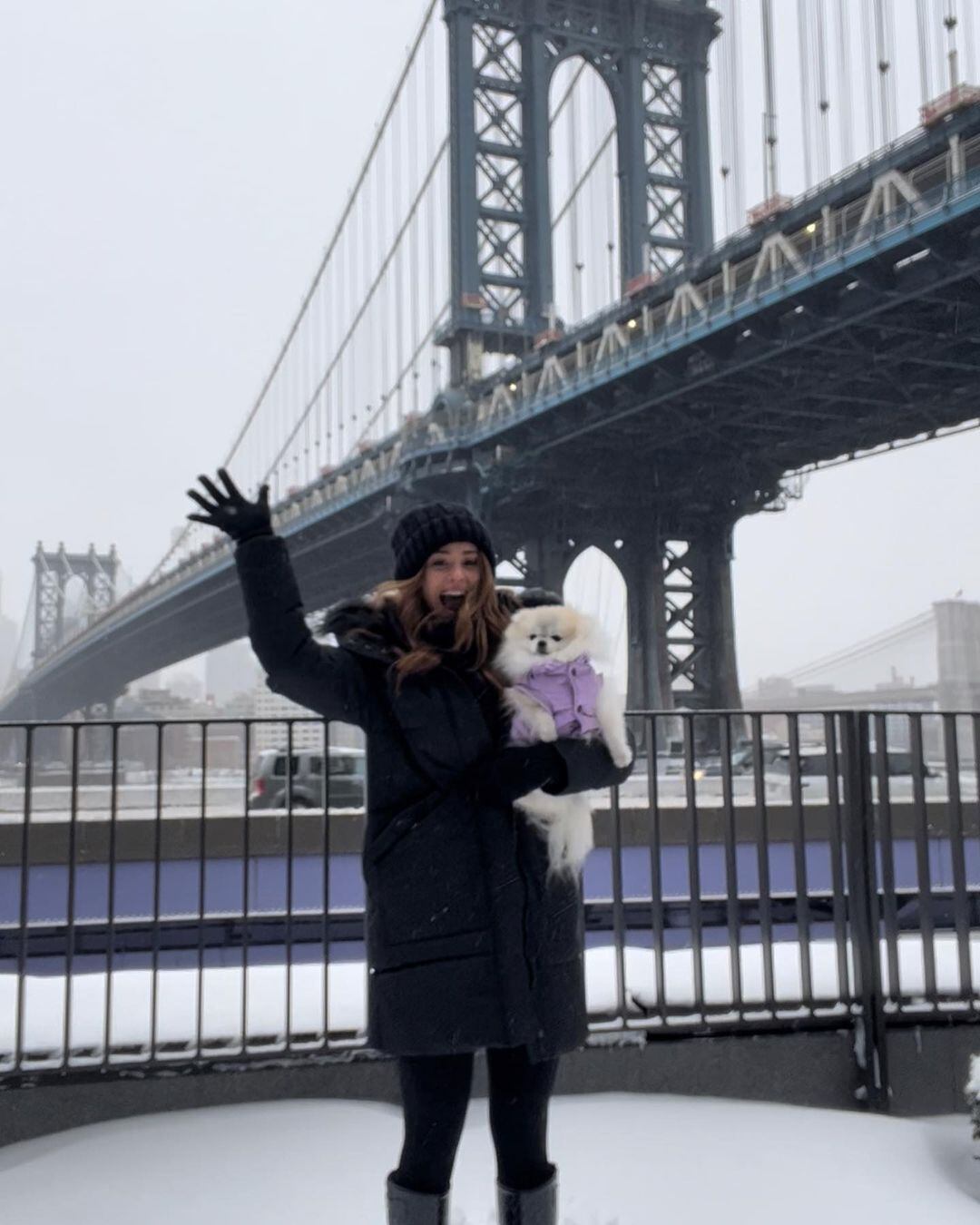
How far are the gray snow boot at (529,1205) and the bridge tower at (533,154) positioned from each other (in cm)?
2824

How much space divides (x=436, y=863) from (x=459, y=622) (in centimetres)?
38

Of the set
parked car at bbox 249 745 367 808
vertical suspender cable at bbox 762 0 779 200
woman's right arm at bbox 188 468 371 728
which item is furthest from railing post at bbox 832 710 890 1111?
vertical suspender cable at bbox 762 0 779 200

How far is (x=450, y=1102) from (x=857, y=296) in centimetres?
1920

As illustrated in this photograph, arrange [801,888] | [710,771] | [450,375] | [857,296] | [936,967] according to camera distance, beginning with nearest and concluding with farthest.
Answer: [801,888], [936,967], [710,771], [857,296], [450,375]

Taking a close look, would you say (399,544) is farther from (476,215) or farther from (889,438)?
(476,215)

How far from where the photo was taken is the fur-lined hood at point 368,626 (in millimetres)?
1748

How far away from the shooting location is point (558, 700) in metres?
1.71

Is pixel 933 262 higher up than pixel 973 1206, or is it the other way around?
pixel 933 262

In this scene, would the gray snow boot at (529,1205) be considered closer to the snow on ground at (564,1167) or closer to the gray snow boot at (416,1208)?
the gray snow boot at (416,1208)

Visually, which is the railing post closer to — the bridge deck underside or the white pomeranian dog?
the white pomeranian dog

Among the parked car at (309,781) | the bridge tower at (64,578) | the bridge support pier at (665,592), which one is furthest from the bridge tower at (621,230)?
the bridge tower at (64,578)

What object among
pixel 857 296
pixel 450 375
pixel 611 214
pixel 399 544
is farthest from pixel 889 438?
pixel 399 544

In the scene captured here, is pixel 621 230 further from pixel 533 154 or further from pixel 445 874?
pixel 445 874

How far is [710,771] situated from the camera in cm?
481
